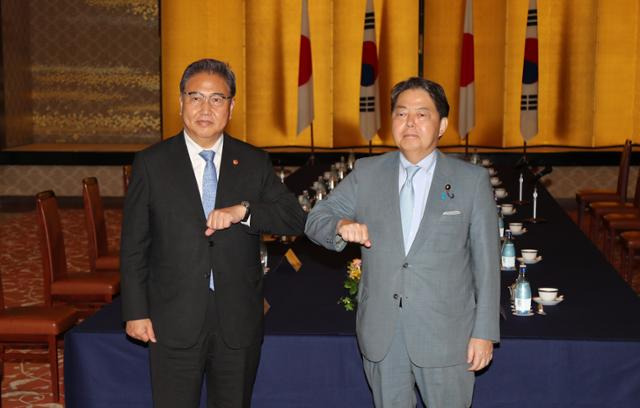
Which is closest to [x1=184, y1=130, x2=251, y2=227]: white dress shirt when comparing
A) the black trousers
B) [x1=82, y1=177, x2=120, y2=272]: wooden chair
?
the black trousers

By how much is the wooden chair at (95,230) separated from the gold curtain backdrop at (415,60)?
5982mm

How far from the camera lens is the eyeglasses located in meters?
2.62

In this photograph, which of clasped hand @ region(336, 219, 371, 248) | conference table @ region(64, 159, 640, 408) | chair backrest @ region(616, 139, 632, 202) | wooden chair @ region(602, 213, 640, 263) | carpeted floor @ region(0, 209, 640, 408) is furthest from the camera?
chair backrest @ region(616, 139, 632, 202)

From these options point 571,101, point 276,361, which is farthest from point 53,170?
point 276,361

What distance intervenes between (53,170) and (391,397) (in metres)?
10.2

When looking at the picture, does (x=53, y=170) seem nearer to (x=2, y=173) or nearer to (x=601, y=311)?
(x=2, y=173)

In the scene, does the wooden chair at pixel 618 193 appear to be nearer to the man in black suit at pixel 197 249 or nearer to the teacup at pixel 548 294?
the teacup at pixel 548 294

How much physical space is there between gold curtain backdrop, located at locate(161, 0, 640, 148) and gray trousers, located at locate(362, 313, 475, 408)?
920cm

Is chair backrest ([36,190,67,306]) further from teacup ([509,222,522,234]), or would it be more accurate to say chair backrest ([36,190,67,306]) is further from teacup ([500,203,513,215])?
teacup ([500,203,513,215])

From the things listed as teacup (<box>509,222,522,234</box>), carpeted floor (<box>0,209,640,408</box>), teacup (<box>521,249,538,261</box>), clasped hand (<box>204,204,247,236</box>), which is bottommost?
carpeted floor (<box>0,209,640,408</box>)

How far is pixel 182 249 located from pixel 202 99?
421mm

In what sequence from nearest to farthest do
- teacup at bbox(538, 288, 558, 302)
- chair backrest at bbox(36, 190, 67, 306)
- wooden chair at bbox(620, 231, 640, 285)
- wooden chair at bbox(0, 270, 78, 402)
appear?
teacup at bbox(538, 288, 558, 302) → wooden chair at bbox(0, 270, 78, 402) → chair backrest at bbox(36, 190, 67, 306) → wooden chair at bbox(620, 231, 640, 285)

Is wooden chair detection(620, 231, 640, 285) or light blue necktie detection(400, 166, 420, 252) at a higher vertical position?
light blue necktie detection(400, 166, 420, 252)

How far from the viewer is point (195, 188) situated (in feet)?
8.83
